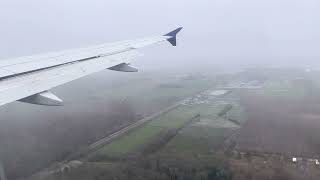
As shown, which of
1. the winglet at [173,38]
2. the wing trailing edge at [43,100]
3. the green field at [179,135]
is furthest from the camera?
the green field at [179,135]

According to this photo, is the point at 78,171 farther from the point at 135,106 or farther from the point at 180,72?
the point at 180,72

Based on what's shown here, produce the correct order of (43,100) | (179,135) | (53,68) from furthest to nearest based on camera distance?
(179,135) → (53,68) → (43,100)

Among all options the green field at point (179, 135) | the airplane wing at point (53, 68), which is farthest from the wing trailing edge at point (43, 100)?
the green field at point (179, 135)

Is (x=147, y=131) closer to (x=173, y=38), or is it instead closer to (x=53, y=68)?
(x=173, y=38)

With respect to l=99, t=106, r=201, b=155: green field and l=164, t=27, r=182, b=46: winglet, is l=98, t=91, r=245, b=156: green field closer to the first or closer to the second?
l=99, t=106, r=201, b=155: green field

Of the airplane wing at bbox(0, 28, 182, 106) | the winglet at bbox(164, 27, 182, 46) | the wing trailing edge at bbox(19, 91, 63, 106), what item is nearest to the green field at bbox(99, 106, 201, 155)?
the winglet at bbox(164, 27, 182, 46)

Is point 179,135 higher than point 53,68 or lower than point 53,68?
lower

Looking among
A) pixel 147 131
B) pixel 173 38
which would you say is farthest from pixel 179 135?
pixel 173 38

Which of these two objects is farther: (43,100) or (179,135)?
(179,135)

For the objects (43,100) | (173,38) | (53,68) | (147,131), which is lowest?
(147,131)

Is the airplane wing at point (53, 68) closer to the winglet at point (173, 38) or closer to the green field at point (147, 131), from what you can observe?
the winglet at point (173, 38)
